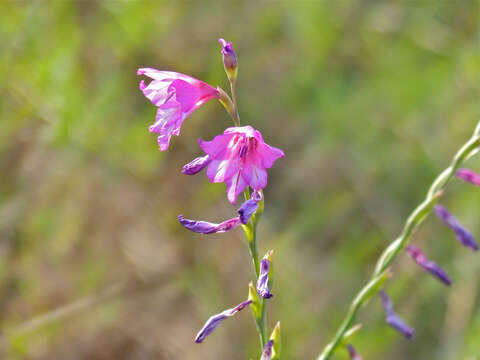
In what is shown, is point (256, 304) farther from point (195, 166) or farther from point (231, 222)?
point (195, 166)

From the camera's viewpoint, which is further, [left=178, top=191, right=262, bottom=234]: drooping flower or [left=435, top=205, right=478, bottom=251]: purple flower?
[left=435, top=205, right=478, bottom=251]: purple flower

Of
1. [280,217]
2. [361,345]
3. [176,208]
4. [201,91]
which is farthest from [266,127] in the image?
[201,91]

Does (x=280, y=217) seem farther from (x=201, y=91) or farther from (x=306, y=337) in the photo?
(x=201, y=91)

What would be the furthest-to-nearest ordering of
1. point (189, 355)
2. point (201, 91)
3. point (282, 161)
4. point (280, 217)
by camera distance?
point (282, 161) < point (280, 217) < point (189, 355) < point (201, 91)

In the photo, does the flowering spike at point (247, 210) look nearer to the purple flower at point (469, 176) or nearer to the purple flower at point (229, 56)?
the purple flower at point (229, 56)

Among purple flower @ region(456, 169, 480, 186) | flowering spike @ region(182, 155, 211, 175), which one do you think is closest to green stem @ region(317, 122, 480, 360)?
purple flower @ region(456, 169, 480, 186)

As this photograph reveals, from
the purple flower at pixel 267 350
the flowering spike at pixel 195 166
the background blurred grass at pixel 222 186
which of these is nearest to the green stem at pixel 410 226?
the purple flower at pixel 267 350

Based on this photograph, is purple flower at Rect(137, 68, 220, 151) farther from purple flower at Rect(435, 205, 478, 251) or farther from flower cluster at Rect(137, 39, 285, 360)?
purple flower at Rect(435, 205, 478, 251)

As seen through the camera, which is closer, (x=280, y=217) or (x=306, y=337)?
(x=306, y=337)
